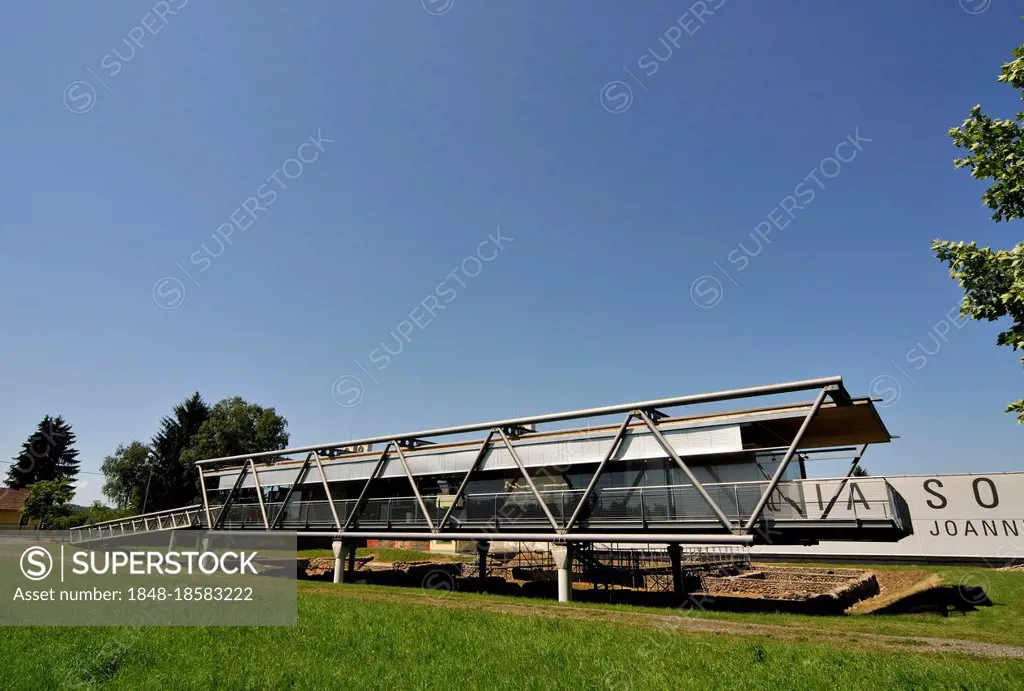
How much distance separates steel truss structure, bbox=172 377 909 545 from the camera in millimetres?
16141

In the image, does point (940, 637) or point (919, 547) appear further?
point (919, 547)

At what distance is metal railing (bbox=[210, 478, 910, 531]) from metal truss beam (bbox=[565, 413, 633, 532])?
15.7 inches

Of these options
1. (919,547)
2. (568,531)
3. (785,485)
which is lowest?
(919,547)

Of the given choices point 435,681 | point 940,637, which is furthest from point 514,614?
point 940,637

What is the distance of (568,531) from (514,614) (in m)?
5.25

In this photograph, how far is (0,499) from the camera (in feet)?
262

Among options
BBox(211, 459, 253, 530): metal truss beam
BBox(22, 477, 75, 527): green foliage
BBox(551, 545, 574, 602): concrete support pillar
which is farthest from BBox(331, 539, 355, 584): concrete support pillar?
BBox(22, 477, 75, 527): green foliage

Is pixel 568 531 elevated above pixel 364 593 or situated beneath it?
elevated above

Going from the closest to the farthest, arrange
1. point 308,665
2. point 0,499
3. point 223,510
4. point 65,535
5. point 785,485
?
point 308,665 → point 785,485 → point 223,510 → point 65,535 → point 0,499

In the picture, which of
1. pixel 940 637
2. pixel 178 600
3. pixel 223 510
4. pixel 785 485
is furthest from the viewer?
pixel 223 510

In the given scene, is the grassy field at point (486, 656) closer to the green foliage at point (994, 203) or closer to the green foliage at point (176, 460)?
the green foliage at point (994, 203)

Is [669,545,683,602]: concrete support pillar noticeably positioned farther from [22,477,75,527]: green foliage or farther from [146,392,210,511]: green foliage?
[22,477,75,527]: green foliage

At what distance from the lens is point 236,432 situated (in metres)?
63.8

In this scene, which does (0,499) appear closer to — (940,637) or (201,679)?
(201,679)
